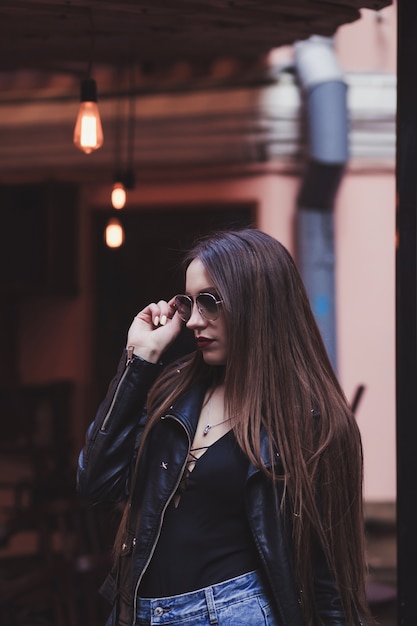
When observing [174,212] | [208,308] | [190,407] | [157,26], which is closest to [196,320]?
[208,308]

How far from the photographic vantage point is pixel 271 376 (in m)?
2.71

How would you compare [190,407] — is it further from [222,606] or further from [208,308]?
[222,606]

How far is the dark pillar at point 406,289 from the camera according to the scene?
Answer: 11.3ft

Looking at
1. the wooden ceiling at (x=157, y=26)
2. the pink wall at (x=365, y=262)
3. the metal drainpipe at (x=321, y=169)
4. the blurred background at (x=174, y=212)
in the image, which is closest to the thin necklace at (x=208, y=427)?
the wooden ceiling at (x=157, y=26)

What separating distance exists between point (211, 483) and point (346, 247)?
483 cm

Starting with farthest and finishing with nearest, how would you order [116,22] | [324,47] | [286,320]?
[324,47] < [116,22] < [286,320]

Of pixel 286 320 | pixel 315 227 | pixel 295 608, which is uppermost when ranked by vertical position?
pixel 315 227

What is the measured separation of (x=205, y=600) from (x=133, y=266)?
17.2 ft

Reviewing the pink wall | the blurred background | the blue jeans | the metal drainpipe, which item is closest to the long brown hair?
the blue jeans

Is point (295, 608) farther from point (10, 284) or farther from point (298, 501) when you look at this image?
point (10, 284)

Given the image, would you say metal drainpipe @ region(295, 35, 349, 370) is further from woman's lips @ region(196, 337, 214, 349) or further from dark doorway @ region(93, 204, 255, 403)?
woman's lips @ region(196, 337, 214, 349)

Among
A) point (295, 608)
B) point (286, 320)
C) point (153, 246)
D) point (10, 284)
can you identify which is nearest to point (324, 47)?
point (153, 246)

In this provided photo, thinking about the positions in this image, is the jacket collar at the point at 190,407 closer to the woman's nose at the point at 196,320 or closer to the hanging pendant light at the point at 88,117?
the woman's nose at the point at 196,320

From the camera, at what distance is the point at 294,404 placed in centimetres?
269
